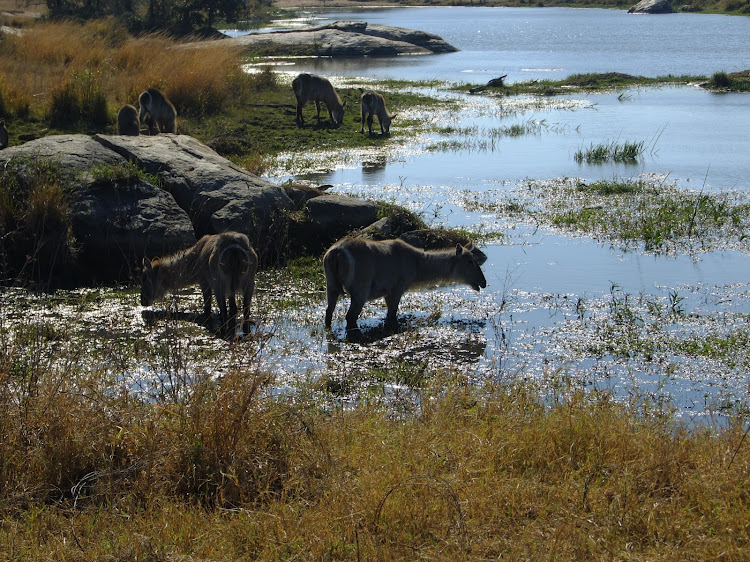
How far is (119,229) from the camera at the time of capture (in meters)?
9.90

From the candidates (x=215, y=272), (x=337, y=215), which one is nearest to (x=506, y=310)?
(x=215, y=272)

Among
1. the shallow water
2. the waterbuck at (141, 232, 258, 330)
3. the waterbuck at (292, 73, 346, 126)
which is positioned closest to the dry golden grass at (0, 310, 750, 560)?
the shallow water

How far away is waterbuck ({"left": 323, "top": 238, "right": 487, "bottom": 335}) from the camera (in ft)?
26.6

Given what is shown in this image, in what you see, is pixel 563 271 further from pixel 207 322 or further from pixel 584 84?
pixel 584 84

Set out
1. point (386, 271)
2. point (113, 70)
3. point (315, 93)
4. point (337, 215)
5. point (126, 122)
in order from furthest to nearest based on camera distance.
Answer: point (315, 93), point (113, 70), point (126, 122), point (337, 215), point (386, 271)

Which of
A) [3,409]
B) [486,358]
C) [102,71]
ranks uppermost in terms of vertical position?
[102,71]

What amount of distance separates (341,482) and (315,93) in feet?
54.7

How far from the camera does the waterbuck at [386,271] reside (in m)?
8.10

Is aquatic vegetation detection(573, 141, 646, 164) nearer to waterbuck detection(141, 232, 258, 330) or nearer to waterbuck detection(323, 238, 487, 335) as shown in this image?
waterbuck detection(323, 238, 487, 335)

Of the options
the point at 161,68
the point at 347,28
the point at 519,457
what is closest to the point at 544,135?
the point at 161,68

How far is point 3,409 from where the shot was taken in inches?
185

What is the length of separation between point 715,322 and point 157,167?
7120mm

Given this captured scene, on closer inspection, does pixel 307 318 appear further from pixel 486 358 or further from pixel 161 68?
pixel 161 68

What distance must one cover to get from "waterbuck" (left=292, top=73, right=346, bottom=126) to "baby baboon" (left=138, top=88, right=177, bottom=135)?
430cm
